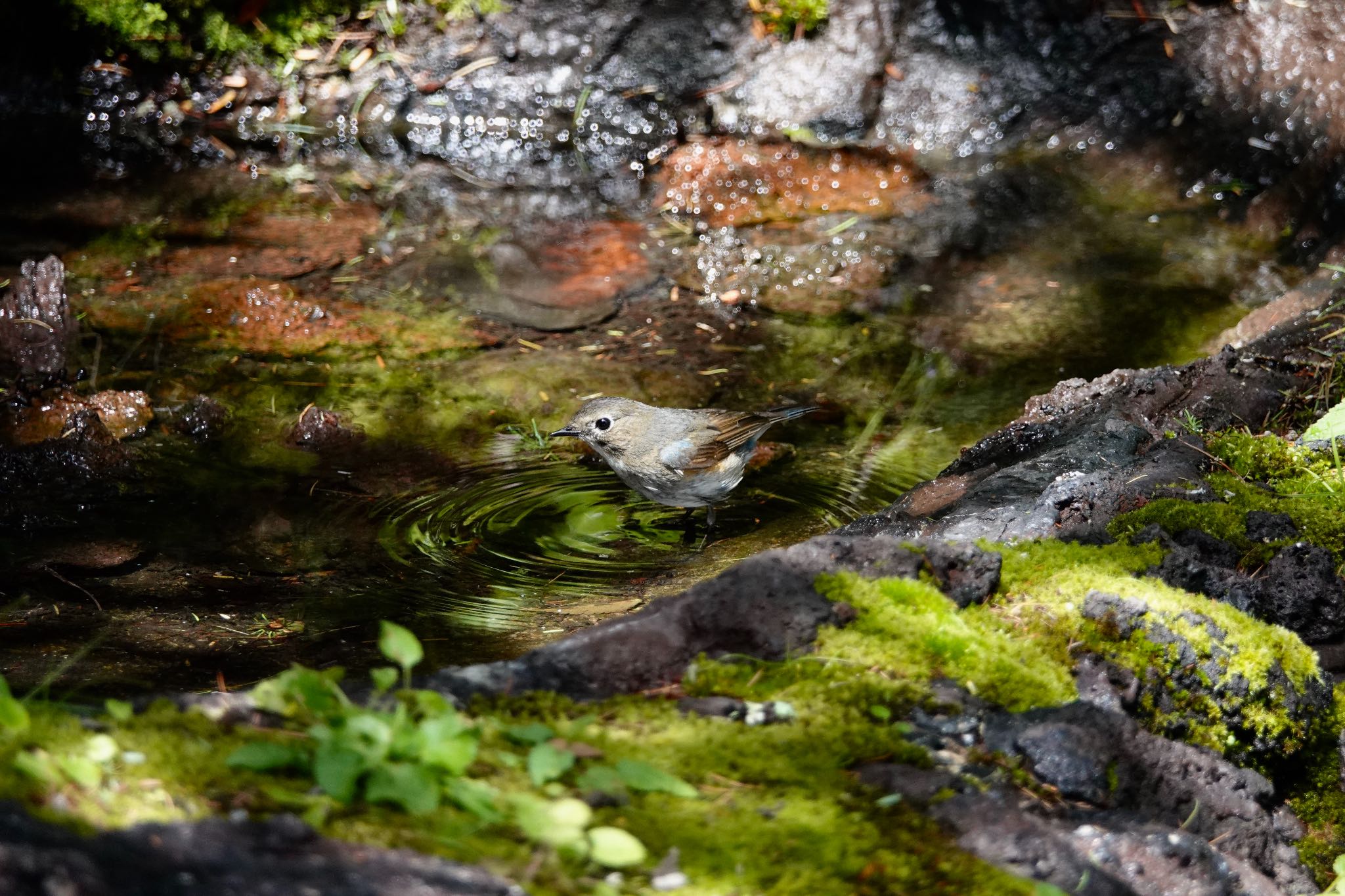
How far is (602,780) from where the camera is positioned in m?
2.43

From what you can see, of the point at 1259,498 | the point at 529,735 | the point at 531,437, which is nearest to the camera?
the point at 529,735

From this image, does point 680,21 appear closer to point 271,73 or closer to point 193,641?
point 271,73

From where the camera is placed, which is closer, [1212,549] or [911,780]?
[911,780]

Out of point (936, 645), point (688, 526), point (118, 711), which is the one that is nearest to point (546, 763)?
point (118, 711)

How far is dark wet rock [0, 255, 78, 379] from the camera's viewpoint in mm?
6730

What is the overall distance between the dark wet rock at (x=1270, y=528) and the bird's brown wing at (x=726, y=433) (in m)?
2.65

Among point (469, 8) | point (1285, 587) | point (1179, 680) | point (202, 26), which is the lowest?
point (1179, 680)

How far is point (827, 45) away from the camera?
10117 millimetres

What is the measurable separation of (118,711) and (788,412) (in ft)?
14.5

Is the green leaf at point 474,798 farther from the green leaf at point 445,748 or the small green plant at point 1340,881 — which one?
the small green plant at point 1340,881

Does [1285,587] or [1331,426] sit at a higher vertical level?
[1331,426]

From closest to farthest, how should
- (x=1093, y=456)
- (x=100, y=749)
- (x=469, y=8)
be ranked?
(x=100, y=749) < (x=1093, y=456) < (x=469, y=8)

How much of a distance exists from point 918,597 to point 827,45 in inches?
311

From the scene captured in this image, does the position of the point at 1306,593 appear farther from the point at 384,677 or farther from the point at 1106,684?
the point at 384,677
